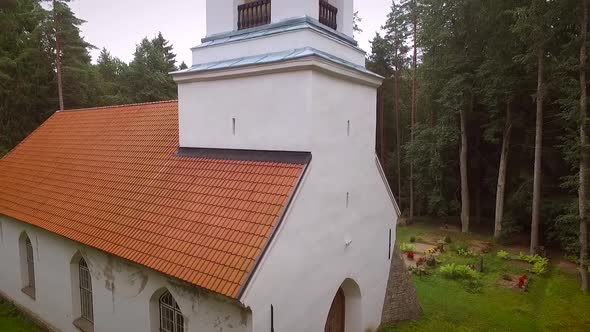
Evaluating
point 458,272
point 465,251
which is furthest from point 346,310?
point 465,251

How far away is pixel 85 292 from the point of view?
33.6 ft

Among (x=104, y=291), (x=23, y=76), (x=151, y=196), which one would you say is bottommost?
(x=104, y=291)

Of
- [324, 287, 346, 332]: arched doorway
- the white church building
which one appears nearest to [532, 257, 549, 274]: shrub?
the white church building

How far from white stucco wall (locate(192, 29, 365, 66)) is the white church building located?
0.11 feet

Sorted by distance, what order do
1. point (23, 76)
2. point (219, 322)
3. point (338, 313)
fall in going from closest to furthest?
point (219, 322)
point (338, 313)
point (23, 76)

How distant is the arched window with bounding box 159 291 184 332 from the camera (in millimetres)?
8094

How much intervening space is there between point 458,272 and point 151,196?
1321 cm

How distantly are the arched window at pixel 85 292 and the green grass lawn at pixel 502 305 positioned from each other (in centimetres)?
825

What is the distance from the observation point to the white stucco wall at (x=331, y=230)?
697cm

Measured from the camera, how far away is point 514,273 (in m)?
16.9

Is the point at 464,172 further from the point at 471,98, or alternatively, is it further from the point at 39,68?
the point at 39,68

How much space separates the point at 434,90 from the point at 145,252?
21.6 meters

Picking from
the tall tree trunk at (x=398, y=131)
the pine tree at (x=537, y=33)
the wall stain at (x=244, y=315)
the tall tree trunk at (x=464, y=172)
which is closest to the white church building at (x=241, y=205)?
the wall stain at (x=244, y=315)

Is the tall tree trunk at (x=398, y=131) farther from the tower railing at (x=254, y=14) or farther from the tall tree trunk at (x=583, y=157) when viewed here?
the tower railing at (x=254, y=14)
